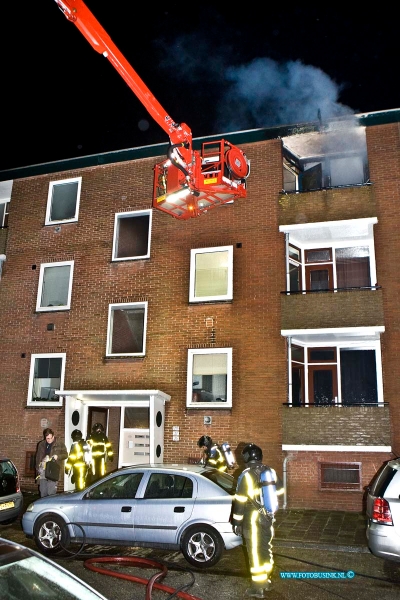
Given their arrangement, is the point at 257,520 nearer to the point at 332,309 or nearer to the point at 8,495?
the point at 8,495

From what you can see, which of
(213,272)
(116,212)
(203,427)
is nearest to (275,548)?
(203,427)

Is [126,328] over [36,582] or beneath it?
over

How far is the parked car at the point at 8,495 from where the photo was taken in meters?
9.28

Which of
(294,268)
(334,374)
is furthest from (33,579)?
(294,268)

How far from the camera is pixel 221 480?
8.26 metres

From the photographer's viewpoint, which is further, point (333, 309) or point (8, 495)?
point (333, 309)

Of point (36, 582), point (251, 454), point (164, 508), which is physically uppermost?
point (251, 454)

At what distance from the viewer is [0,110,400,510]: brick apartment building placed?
12625 mm

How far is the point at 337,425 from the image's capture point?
12.1 m

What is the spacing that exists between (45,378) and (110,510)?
830cm

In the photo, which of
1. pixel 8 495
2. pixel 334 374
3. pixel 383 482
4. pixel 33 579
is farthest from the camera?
pixel 334 374

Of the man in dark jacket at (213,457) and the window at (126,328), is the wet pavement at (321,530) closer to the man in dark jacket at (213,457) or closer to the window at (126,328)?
the man in dark jacket at (213,457)

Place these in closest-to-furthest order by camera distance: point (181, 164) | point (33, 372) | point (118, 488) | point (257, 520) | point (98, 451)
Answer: point (257, 520)
point (118, 488)
point (98, 451)
point (181, 164)
point (33, 372)

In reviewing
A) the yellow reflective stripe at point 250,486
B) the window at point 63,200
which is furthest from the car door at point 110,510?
the window at point 63,200
